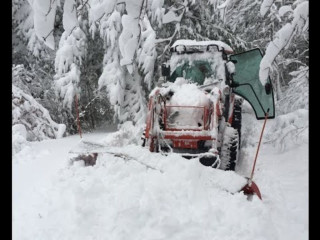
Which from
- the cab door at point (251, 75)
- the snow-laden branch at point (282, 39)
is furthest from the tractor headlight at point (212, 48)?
the snow-laden branch at point (282, 39)

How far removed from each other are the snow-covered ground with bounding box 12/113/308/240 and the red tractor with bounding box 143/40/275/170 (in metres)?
0.79

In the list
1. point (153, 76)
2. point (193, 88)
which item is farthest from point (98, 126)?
point (193, 88)

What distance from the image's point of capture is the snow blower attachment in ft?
20.7

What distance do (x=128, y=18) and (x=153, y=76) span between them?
32.4 ft

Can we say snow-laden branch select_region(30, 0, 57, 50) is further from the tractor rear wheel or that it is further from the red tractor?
the tractor rear wheel

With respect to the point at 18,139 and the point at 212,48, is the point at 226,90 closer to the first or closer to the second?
the point at 212,48

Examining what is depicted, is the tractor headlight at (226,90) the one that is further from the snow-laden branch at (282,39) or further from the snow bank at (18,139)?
the snow bank at (18,139)

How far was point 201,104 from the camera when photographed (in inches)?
257

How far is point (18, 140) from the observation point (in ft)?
30.9

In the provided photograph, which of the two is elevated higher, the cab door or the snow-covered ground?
the cab door

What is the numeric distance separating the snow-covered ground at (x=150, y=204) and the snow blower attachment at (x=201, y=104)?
1.81 feet

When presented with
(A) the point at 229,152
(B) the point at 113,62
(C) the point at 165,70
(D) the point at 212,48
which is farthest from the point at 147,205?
(B) the point at 113,62

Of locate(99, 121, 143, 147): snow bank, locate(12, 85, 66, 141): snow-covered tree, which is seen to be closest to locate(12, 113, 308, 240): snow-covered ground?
locate(99, 121, 143, 147): snow bank

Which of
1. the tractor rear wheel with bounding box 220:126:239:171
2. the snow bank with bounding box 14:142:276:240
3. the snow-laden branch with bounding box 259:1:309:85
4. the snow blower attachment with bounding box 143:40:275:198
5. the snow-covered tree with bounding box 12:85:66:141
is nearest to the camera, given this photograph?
the snow-laden branch with bounding box 259:1:309:85
